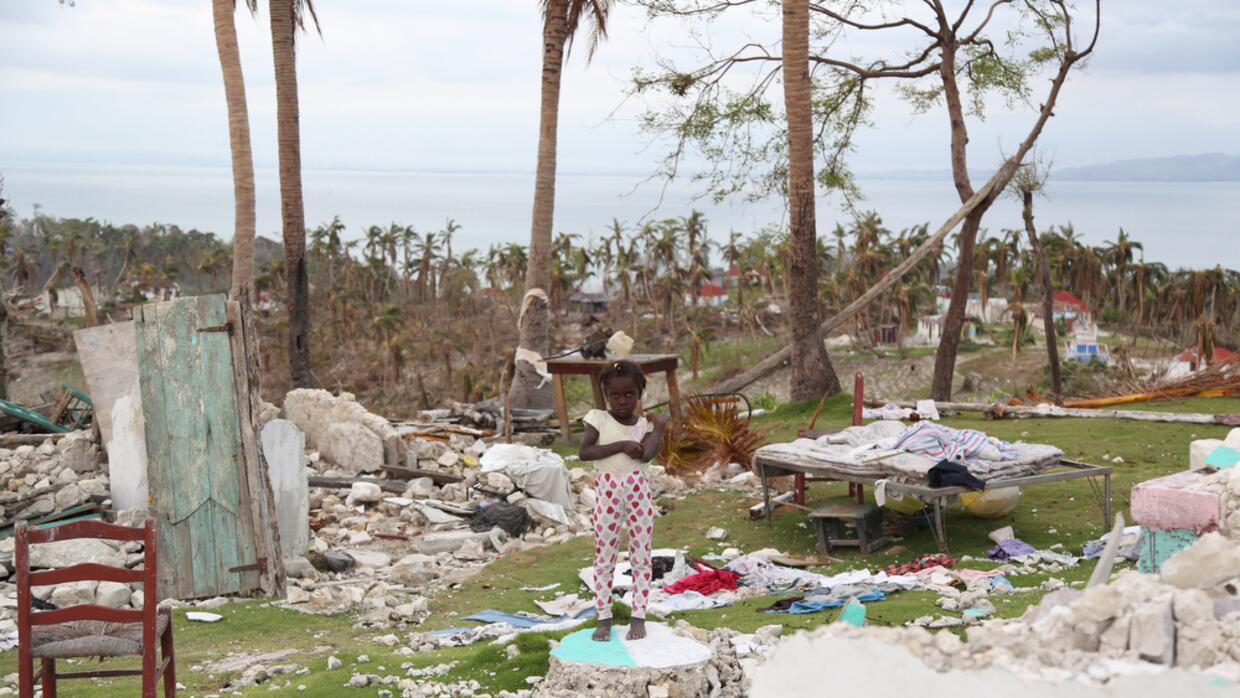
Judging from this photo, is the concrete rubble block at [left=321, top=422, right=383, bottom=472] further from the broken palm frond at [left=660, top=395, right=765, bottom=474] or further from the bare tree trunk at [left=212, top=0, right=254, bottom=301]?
the bare tree trunk at [left=212, top=0, right=254, bottom=301]

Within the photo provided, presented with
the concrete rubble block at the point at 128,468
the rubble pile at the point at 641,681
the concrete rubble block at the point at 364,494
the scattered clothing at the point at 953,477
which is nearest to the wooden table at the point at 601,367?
the concrete rubble block at the point at 364,494

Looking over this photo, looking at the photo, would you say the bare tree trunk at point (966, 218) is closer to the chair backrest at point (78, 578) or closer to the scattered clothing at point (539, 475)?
the scattered clothing at point (539, 475)

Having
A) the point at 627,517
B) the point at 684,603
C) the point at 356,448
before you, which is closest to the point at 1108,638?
the point at 627,517

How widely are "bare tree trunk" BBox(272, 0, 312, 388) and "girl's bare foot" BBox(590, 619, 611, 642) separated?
1402 centimetres

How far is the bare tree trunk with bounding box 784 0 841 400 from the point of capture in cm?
1766

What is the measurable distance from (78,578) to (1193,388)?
16149 mm

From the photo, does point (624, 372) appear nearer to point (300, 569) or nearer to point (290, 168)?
point (300, 569)

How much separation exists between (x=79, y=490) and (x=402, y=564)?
3246 mm

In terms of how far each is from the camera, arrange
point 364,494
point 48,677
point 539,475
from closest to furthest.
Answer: point 48,677
point 364,494
point 539,475

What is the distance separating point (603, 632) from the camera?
598 cm

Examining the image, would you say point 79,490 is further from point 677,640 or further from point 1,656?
point 677,640

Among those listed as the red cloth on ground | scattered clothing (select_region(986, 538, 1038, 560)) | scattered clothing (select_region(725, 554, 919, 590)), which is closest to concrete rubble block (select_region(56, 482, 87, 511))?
the red cloth on ground

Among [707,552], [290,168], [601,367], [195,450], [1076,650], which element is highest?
[290,168]

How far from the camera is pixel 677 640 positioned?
5.99 metres
